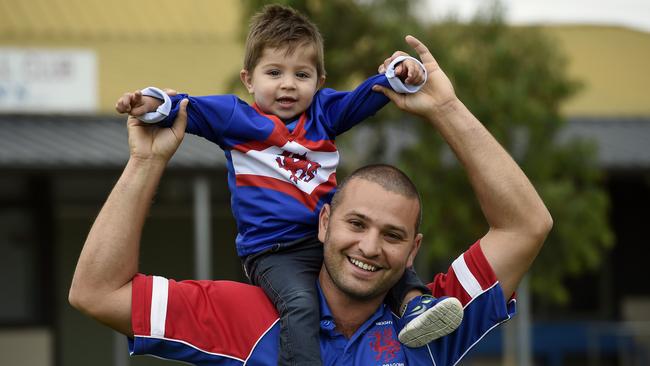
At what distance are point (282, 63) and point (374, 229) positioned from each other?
86cm

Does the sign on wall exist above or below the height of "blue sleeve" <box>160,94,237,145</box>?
above

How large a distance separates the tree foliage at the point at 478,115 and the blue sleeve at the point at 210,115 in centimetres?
694

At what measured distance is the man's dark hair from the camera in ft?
11.1

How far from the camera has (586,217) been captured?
11578 millimetres

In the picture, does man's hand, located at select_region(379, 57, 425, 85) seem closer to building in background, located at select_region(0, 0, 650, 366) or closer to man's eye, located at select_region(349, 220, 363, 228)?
man's eye, located at select_region(349, 220, 363, 228)

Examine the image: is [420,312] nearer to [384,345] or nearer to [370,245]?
[384,345]

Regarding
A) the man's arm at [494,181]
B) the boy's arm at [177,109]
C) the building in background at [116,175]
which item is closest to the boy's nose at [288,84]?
the boy's arm at [177,109]

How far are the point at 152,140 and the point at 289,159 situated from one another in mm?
544

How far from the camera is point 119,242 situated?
10.3ft

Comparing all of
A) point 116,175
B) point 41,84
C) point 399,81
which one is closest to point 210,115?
point 399,81

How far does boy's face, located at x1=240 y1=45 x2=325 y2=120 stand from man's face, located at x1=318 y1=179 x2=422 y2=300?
22.1 inches

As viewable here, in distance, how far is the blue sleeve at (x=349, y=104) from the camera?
369cm

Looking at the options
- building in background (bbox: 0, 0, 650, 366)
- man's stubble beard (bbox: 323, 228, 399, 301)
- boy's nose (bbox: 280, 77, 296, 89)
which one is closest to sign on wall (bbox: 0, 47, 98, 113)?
building in background (bbox: 0, 0, 650, 366)

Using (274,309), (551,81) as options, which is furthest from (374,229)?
(551,81)
